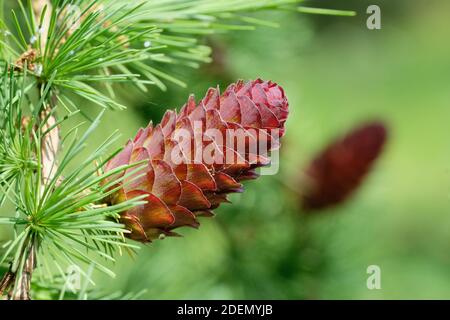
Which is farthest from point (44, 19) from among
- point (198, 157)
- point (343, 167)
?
point (343, 167)

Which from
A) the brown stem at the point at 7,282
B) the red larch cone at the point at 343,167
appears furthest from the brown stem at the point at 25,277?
the red larch cone at the point at 343,167

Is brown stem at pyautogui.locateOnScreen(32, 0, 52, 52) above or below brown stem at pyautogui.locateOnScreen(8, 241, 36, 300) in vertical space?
above

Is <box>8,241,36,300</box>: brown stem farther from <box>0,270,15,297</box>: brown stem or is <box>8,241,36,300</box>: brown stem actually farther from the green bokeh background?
the green bokeh background

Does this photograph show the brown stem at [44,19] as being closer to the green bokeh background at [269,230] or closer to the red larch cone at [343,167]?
the green bokeh background at [269,230]

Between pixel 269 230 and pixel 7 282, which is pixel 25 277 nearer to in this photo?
pixel 7 282

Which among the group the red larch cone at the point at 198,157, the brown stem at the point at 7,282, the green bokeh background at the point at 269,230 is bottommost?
the brown stem at the point at 7,282

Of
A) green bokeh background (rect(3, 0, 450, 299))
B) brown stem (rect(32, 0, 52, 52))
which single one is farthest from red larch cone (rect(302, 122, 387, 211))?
brown stem (rect(32, 0, 52, 52))
